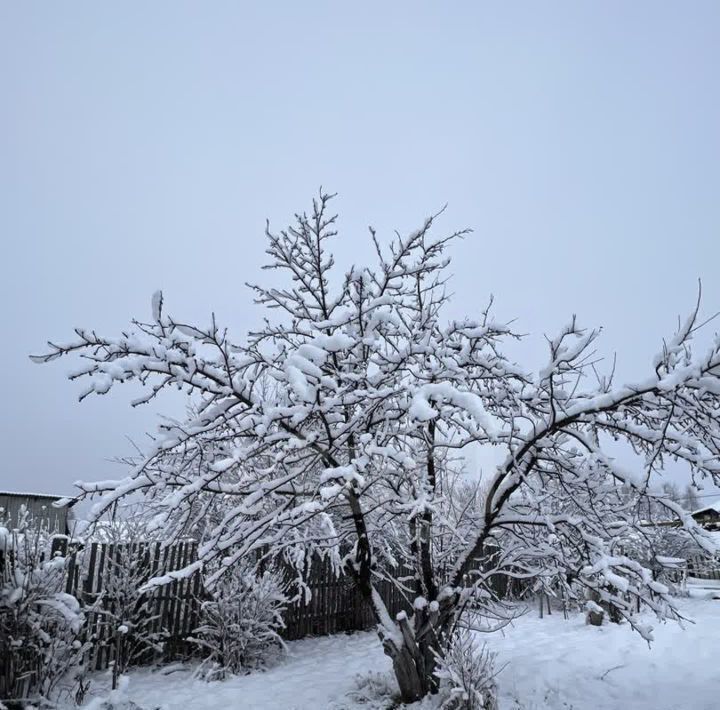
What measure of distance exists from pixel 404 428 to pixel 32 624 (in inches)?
Result: 148

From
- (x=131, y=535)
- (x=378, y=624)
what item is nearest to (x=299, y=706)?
(x=378, y=624)

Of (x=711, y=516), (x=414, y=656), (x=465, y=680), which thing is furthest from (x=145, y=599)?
(x=711, y=516)

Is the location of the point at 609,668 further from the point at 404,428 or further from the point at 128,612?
the point at 128,612

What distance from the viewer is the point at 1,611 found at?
4250 mm

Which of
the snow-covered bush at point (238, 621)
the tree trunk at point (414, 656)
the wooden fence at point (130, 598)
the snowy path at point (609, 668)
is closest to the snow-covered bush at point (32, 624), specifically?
the wooden fence at point (130, 598)

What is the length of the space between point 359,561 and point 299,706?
63.0 inches

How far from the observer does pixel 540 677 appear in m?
5.69

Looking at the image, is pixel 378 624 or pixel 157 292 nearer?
pixel 157 292

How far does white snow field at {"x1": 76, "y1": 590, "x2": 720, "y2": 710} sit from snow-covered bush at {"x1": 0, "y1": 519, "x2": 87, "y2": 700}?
3.63 ft

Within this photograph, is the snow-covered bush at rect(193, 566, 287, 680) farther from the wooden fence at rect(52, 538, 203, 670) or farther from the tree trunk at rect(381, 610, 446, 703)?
the tree trunk at rect(381, 610, 446, 703)

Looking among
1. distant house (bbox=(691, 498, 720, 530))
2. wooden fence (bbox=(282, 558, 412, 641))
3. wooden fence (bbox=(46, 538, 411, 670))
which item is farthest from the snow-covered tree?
distant house (bbox=(691, 498, 720, 530))

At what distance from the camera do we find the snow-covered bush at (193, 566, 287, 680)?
244 inches

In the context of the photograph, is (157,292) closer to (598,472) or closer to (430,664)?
(598,472)

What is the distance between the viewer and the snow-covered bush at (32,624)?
4.23 metres
